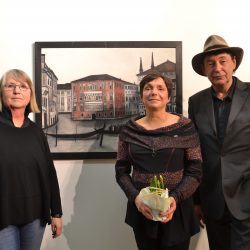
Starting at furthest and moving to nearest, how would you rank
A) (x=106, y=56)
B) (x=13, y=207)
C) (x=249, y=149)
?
(x=106, y=56) → (x=249, y=149) → (x=13, y=207)

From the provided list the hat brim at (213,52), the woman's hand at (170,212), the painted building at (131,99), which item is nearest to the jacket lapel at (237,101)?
the hat brim at (213,52)

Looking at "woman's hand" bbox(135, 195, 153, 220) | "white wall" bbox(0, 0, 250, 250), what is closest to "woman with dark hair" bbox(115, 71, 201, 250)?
"woman's hand" bbox(135, 195, 153, 220)

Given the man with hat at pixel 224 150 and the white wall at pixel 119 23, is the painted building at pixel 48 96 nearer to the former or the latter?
the white wall at pixel 119 23

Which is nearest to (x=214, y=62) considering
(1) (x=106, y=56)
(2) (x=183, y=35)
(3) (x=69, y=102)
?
(2) (x=183, y=35)

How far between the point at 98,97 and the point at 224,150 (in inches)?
34.5

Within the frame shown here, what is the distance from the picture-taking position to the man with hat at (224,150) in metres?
1.40

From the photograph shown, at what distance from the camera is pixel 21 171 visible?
1330mm

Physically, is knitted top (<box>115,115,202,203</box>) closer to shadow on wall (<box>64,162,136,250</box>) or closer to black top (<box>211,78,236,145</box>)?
black top (<box>211,78,236,145</box>)

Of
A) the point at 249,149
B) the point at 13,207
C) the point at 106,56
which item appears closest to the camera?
the point at 13,207

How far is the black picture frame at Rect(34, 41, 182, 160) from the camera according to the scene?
6.15ft

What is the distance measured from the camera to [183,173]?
4.49 ft

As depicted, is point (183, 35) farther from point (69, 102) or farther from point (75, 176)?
point (75, 176)

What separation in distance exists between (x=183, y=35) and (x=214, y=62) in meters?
0.51

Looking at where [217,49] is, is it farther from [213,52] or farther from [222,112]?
[222,112]
